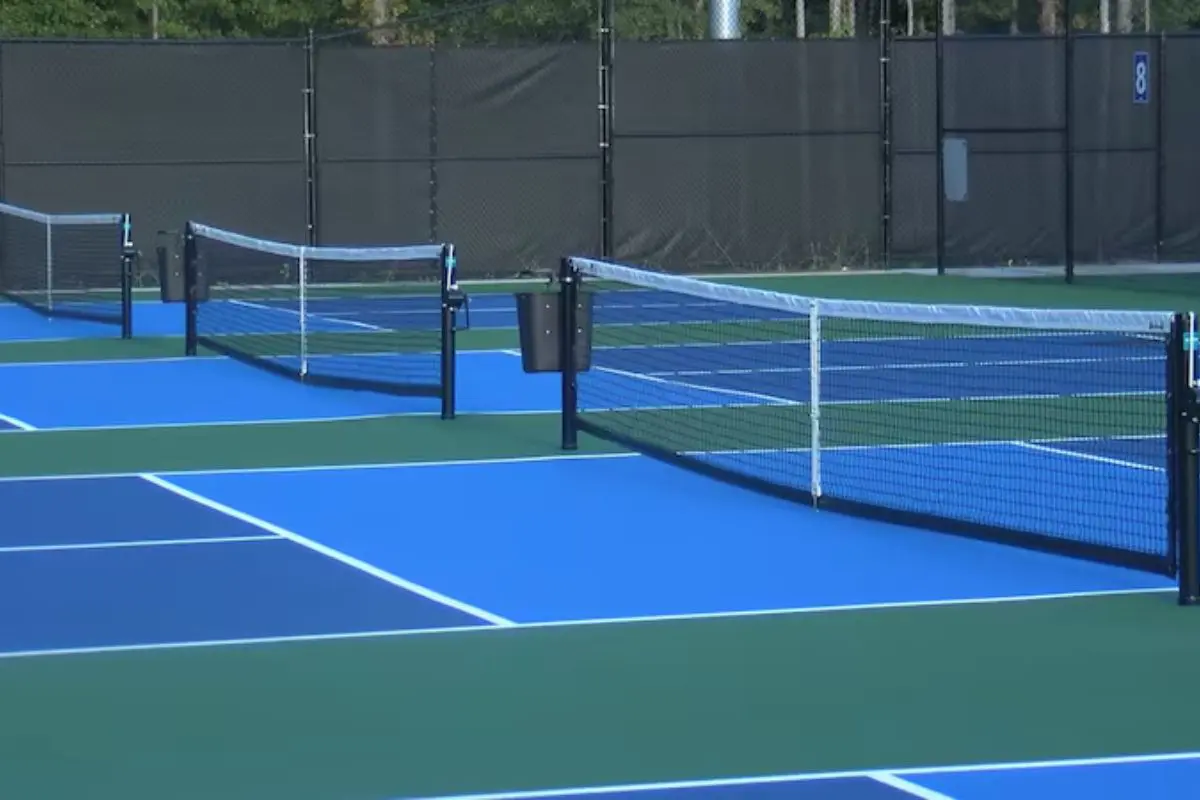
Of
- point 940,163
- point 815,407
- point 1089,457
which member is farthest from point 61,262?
point 815,407

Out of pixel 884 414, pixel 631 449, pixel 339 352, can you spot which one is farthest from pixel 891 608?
pixel 339 352

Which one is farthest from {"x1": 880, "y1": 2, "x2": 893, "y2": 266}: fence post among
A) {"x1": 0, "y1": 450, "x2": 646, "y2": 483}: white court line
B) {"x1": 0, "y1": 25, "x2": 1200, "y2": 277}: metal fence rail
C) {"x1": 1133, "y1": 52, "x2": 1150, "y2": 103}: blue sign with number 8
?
{"x1": 0, "y1": 450, "x2": 646, "y2": 483}: white court line

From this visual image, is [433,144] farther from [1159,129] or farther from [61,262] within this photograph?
[1159,129]

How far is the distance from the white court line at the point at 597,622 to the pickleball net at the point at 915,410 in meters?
0.44

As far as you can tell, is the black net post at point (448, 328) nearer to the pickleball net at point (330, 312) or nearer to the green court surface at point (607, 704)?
the pickleball net at point (330, 312)

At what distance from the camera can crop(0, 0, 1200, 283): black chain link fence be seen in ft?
86.5

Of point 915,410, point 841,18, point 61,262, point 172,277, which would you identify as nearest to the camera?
point 915,410

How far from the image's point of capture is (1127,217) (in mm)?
28578

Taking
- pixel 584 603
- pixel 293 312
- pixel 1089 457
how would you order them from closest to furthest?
pixel 584 603 → pixel 1089 457 → pixel 293 312

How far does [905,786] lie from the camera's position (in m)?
6.38

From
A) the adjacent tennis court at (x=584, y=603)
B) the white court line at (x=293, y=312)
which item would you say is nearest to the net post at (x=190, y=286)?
the white court line at (x=293, y=312)

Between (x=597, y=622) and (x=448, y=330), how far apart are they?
624 cm

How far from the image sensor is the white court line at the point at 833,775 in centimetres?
637

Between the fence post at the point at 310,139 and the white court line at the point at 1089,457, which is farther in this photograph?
the fence post at the point at 310,139
